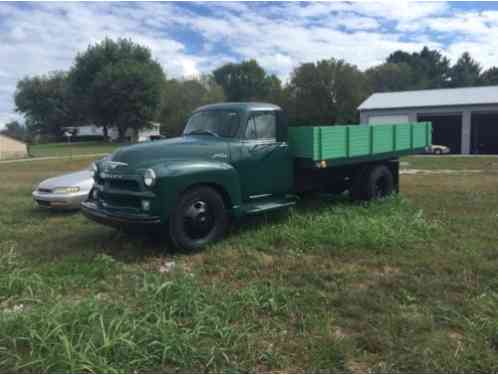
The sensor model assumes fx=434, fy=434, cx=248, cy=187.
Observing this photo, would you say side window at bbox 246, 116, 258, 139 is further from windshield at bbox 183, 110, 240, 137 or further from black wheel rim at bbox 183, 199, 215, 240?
black wheel rim at bbox 183, 199, 215, 240

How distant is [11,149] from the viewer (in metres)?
33.1

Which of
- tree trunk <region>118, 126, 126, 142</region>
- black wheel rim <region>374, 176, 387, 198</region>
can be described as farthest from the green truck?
tree trunk <region>118, 126, 126, 142</region>

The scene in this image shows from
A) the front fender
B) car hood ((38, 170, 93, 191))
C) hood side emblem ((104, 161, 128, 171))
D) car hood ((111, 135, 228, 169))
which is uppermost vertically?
car hood ((111, 135, 228, 169))

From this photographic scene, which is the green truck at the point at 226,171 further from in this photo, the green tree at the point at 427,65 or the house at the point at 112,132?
the green tree at the point at 427,65

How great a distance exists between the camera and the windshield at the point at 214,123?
20.9ft

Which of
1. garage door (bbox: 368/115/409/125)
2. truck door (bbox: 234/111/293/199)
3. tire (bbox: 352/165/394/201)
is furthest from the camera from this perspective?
garage door (bbox: 368/115/409/125)

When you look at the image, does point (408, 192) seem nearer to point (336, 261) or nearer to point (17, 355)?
point (336, 261)

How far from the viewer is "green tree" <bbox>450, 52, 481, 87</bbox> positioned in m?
82.1

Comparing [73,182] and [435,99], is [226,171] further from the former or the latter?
[435,99]

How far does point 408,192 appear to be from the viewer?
32.5ft

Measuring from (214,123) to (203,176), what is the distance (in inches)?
53.8

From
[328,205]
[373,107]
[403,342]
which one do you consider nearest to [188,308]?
[403,342]

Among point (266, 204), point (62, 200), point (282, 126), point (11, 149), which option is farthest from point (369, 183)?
point (11, 149)

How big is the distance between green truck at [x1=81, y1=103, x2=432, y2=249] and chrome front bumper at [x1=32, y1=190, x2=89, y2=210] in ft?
6.66
